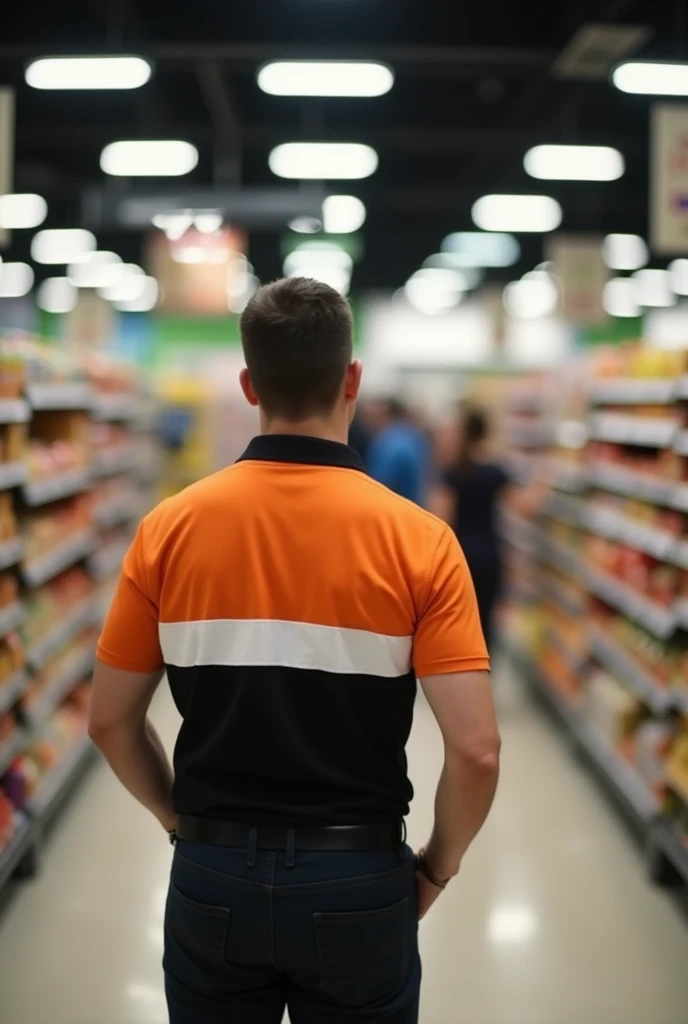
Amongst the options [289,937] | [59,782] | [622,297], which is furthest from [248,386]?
[622,297]

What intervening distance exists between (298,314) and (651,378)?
3984 mm

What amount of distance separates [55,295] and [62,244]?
9996 millimetres

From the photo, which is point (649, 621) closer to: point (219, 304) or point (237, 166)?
point (219, 304)

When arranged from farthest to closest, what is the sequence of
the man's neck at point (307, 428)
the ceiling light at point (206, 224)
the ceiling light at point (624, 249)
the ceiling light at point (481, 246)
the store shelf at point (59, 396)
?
the ceiling light at point (624, 249) < the ceiling light at point (481, 246) < the ceiling light at point (206, 224) < the store shelf at point (59, 396) < the man's neck at point (307, 428)

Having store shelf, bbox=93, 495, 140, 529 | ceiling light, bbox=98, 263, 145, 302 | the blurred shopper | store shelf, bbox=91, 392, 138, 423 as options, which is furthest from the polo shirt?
ceiling light, bbox=98, 263, 145, 302

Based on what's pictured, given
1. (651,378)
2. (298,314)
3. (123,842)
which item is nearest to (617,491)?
(651,378)

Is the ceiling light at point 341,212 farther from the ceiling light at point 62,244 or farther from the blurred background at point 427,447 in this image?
the ceiling light at point 62,244

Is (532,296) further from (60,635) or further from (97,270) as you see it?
(60,635)

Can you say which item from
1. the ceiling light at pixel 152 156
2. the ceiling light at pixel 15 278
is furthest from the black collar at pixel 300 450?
the ceiling light at pixel 15 278

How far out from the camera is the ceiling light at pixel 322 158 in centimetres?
848

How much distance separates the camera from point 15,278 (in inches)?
810

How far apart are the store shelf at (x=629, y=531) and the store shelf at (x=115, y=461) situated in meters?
3.03

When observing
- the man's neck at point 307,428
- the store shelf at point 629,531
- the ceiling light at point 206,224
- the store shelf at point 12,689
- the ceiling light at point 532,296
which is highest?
the ceiling light at point 532,296

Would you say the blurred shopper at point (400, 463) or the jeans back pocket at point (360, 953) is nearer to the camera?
the jeans back pocket at point (360, 953)
